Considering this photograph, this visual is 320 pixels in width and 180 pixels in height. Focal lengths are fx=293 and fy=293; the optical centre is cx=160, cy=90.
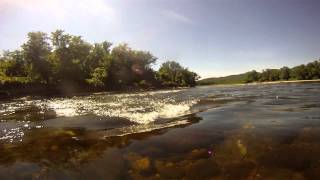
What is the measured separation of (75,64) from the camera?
264 ft

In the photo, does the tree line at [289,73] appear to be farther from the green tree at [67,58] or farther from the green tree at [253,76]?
the green tree at [67,58]

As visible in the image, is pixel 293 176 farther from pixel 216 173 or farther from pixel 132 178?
pixel 132 178

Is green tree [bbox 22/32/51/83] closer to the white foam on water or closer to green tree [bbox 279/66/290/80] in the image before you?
the white foam on water

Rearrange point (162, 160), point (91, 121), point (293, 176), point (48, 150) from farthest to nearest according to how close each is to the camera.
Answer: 1. point (91, 121)
2. point (48, 150)
3. point (162, 160)
4. point (293, 176)

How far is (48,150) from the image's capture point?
10.5 metres

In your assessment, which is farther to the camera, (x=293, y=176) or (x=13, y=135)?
(x=13, y=135)

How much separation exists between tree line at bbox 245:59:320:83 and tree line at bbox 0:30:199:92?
199ft

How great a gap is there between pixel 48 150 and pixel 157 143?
3.90 m

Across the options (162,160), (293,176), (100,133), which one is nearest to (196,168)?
(162,160)

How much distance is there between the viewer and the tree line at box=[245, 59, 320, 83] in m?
132

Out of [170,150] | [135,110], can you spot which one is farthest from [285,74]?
[170,150]

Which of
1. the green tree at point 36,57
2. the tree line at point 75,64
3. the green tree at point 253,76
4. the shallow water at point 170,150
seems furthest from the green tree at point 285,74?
the shallow water at point 170,150

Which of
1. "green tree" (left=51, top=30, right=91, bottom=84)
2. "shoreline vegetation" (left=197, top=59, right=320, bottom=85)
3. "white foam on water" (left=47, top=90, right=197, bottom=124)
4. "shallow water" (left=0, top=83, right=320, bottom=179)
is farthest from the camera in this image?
"shoreline vegetation" (left=197, top=59, right=320, bottom=85)

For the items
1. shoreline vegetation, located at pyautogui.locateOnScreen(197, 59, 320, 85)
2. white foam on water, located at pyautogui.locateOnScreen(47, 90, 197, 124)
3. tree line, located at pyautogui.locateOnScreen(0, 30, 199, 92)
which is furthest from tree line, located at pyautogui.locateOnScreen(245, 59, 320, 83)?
white foam on water, located at pyautogui.locateOnScreen(47, 90, 197, 124)
